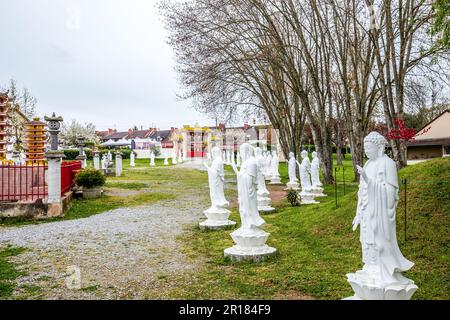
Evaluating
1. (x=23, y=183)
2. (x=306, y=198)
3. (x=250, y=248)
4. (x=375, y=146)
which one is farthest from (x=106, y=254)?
(x=306, y=198)

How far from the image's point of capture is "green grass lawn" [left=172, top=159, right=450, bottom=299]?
6.52 m

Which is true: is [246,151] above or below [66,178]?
above

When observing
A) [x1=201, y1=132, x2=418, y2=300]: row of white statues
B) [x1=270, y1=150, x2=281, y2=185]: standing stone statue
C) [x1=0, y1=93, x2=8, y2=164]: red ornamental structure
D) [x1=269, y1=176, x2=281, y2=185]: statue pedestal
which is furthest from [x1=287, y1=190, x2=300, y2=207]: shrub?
[x1=0, y1=93, x2=8, y2=164]: red ornamental structure

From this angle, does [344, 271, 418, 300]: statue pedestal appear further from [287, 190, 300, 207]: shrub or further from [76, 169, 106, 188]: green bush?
[76, 169, 106, 188]: green bush

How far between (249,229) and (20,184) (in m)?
9.46

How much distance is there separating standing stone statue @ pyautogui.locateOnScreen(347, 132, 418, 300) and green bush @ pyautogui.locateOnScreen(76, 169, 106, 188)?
15082mm

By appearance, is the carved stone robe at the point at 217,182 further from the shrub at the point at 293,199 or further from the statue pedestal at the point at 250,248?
the shrub at the point at 293,199

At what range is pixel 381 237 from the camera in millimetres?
5090

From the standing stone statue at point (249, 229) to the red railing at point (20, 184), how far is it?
27.9ft

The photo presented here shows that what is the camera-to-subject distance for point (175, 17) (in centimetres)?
2039

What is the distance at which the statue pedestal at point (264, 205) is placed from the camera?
48.7 feet

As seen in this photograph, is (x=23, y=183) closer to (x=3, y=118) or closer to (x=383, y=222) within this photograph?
(x=3, y=118)

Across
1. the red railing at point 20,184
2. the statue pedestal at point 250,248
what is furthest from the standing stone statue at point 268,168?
the statue pedestal at point 250,248
